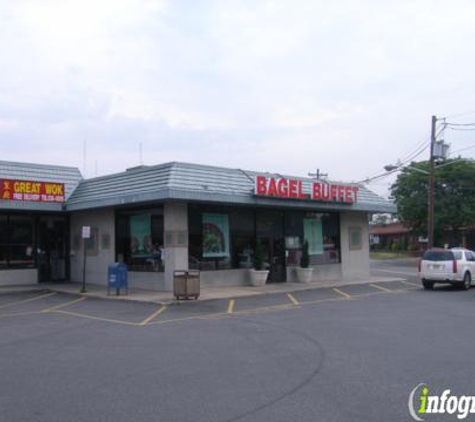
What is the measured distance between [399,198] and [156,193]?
39314 millimetres

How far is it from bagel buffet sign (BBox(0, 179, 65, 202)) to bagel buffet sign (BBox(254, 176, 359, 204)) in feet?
27.5

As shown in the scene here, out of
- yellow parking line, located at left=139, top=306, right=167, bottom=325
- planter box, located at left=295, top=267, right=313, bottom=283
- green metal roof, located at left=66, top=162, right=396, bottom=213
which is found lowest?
yellow parking line, located at left=139, top=306, right=167, bottom=325

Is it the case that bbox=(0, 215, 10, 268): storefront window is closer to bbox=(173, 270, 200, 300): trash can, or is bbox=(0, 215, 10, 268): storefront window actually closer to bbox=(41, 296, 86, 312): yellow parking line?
bbox=(41, 296, 86, 312): yellow parking line

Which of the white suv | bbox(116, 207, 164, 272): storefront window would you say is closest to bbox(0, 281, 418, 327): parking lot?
the white suv

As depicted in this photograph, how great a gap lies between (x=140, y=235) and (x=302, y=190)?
22.4 feet

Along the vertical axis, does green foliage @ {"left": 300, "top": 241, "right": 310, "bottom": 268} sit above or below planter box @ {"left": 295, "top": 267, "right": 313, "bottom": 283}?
above

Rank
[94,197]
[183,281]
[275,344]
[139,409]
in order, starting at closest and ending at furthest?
1. [139,409]
2. [275,344]
3. [183,281]
4. [94,197]

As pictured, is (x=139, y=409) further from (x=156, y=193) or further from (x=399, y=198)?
(x=399, y=198)

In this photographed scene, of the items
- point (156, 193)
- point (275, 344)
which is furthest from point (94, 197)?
point (275, 344)

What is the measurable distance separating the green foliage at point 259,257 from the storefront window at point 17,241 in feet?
30.9

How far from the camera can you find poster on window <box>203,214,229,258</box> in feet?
75.0

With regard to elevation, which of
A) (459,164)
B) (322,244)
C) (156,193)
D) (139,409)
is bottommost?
(139,409)

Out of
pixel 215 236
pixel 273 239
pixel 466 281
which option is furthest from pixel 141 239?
pixel 466 281

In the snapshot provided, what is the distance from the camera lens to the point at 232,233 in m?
23.9
